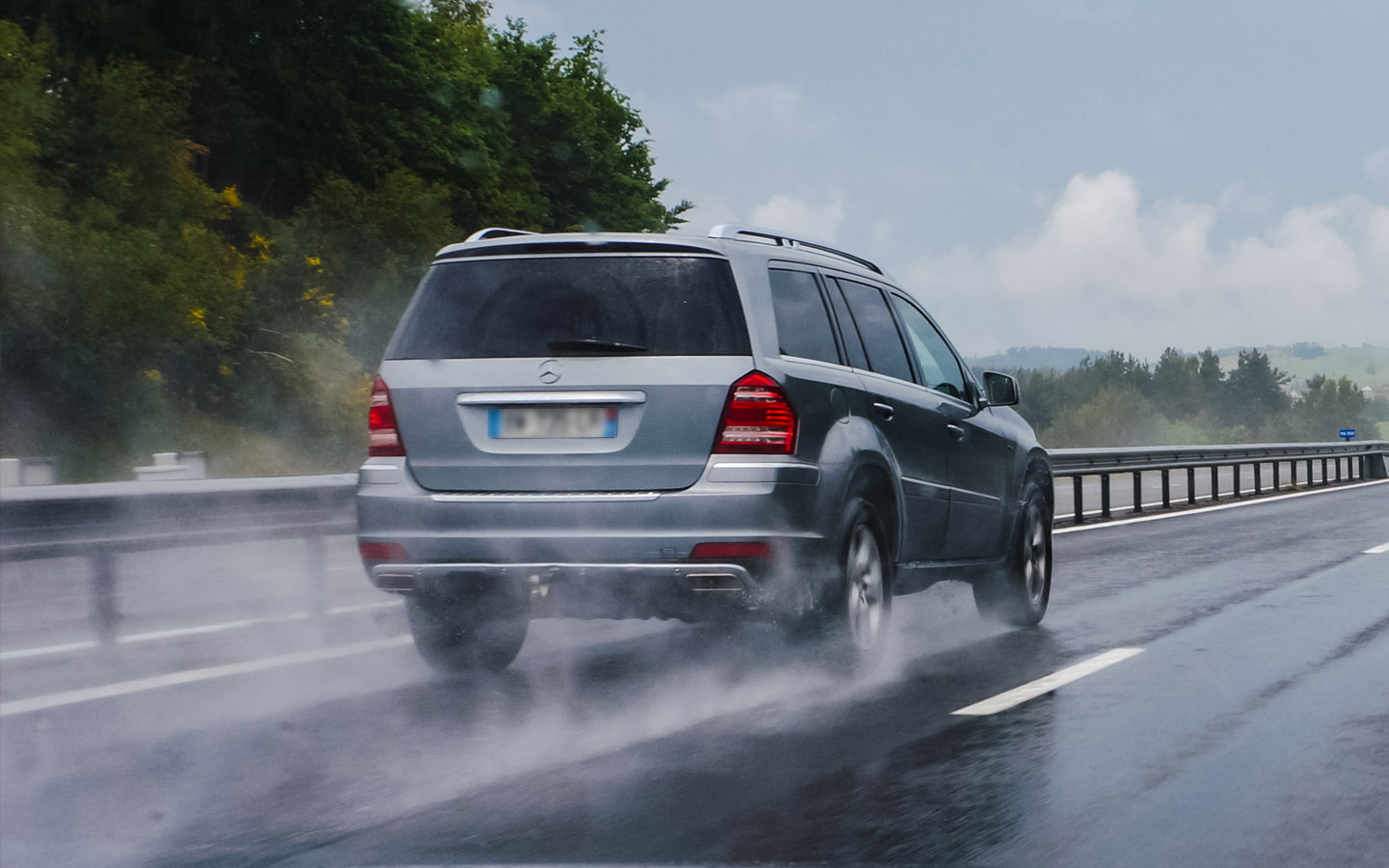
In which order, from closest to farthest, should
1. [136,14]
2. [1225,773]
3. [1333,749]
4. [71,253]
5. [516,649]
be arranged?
[1225,773], [1333,749], [516,649], [71,253], [136,14]

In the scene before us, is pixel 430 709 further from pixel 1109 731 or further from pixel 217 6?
pixel 217 6

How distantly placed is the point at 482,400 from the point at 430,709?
1.24m

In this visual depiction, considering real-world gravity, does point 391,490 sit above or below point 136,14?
below

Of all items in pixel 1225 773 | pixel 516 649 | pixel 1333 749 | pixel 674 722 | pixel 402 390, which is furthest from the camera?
pixel 516 649

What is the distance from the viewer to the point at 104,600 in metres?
8.41

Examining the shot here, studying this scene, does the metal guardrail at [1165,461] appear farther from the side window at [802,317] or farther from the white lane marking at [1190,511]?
the side window at [802,317]

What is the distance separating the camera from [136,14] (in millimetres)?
48062

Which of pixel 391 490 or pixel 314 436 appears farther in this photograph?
pixel 314 436

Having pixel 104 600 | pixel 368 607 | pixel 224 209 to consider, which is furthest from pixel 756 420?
pixel 224 209

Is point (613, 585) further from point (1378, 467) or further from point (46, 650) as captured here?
point (1378, 467)

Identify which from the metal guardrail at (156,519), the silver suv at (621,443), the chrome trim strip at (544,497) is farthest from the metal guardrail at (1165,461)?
the chrome trim strip at (544,497)

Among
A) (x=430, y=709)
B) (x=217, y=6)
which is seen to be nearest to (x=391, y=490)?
(x=430, y=709)

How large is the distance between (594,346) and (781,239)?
124 cm

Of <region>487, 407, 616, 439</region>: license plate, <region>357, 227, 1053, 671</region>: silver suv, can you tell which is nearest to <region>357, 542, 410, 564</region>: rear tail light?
<region>357, 227, 1053, 671</region>: silver suv
